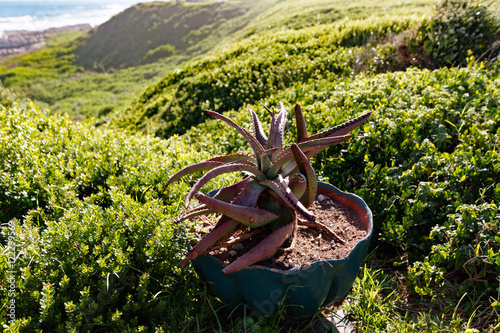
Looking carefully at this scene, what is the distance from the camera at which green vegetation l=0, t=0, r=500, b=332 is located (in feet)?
7.64

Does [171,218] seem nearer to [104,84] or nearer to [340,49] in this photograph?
[340,49]

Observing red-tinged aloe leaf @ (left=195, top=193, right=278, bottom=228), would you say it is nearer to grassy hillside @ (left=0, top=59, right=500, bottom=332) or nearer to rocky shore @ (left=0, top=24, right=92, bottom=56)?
grassy hillside @ (left=0, top=59, right=500, bottom=332)

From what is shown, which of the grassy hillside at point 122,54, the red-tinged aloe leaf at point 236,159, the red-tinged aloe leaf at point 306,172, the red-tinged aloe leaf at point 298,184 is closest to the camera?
the red-tinged aloe leaf at point 306,172

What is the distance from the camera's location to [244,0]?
42844 mm

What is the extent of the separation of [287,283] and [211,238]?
0.49 meters

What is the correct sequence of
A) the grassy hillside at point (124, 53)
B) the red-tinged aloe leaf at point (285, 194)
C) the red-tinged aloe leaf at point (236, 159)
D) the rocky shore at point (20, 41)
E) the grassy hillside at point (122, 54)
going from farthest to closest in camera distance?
1. the rocky shore at point (20, 41)
2. the grassy hillside at point (122, 54)
3. the grassy hillside at point (124, 53)
4. the red-tinged aloe leaf at point (236, 159)
5. the red-tinged aloe leaf at point (285, 194)

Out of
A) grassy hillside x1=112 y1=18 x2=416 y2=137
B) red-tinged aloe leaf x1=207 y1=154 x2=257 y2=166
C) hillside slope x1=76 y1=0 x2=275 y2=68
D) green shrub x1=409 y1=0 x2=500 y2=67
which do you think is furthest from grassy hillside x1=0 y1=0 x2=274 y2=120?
red-tinged aloe leaf x1=207 y1=154 x2=257 y2=166

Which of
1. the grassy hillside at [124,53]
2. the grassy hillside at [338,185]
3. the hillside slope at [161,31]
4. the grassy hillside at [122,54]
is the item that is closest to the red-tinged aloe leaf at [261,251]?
the grassy hillside at [338,185]

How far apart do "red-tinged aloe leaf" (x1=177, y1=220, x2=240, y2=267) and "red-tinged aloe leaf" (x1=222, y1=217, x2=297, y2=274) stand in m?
0.17

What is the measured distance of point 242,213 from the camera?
196 centimetres

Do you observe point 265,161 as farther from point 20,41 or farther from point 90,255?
point 20,41

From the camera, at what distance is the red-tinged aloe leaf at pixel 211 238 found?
200cm

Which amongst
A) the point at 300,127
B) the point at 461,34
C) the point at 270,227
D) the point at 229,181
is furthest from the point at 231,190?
the point at 461,34

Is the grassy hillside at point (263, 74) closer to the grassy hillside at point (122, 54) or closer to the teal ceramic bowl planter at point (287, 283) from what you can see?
the teal ceramic bowl planter at point (287, 283)
